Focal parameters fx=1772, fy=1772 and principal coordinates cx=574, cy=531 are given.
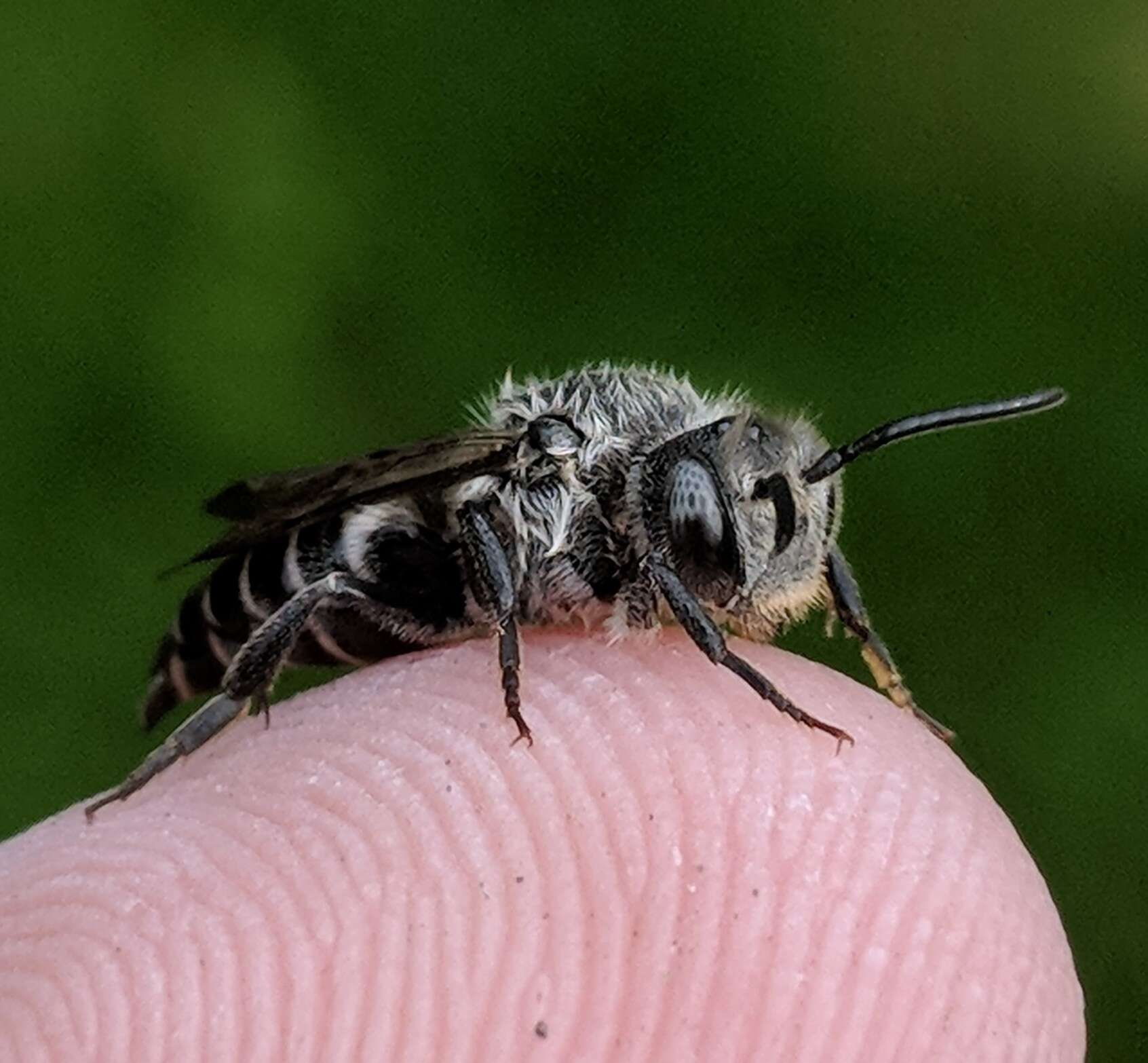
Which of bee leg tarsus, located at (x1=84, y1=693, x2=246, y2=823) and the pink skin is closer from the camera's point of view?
the pink skin

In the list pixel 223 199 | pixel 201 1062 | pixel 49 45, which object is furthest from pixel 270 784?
pixel 49 45

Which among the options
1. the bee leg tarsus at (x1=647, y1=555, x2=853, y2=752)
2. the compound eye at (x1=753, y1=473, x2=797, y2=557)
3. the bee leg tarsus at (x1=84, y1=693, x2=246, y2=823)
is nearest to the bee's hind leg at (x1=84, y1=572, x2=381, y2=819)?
the bee leg tarsus at (x1=84, y1=693, x2=246, y2=823)

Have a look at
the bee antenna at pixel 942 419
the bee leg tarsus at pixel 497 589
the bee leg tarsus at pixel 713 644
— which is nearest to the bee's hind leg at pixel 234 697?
the bee leg tarsus at pixel 497 589

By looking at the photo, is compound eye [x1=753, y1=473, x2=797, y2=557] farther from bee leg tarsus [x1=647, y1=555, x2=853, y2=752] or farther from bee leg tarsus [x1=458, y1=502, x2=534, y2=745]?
bee leg tarsus [x1=458, y1=502, x2=534, y2=745]

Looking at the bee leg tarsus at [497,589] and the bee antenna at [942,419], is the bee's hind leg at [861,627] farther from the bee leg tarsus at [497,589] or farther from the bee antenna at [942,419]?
the bee leg tarsus at [497,589]

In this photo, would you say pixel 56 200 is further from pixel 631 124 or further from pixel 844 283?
pixel 844 283

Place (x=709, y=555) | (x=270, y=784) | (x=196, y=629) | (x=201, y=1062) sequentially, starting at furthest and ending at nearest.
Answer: (x=196, y=629) → (x=709, y=555) → (x=270, y=784) → (x=201, y=1062)

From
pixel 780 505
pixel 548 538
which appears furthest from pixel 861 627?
pixel 548 538
